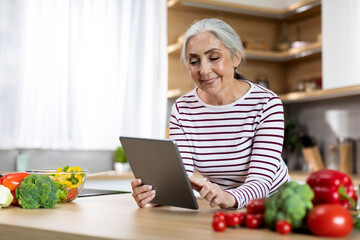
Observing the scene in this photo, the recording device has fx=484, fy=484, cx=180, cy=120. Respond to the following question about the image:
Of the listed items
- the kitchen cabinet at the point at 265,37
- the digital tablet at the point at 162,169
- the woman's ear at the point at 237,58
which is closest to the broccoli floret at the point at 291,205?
the digital tablet at the point at 162,169

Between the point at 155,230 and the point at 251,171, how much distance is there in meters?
0.63

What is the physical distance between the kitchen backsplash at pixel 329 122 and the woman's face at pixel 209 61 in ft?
7.34

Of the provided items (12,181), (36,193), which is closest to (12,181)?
(12,181)

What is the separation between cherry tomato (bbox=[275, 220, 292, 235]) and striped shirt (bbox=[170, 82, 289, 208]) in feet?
2.20

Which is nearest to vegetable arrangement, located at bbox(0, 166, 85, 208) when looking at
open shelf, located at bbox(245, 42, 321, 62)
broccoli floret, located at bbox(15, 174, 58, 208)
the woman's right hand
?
broccoli floret, located at bbox(15, 174, 58, 208)

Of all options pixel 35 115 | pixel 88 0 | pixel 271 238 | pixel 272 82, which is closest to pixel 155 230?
pixel 271 238

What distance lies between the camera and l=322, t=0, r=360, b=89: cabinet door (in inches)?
128

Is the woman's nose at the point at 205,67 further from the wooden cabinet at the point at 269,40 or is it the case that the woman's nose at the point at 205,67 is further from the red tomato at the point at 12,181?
the wooden cabinet at the point at 269,40

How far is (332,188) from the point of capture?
100 cm

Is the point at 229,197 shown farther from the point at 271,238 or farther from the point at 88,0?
the point at 88,0

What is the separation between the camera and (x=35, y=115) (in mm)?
3400

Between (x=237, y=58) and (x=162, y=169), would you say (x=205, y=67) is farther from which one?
(x=162, y=169)

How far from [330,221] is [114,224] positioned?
47cm

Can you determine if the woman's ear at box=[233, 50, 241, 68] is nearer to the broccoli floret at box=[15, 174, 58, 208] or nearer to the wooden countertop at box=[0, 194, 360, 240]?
the wooden countertop at box=[0, 194, 360, 240]
